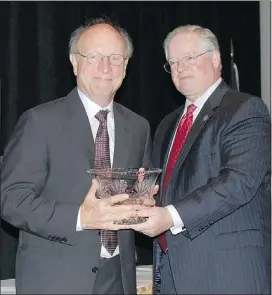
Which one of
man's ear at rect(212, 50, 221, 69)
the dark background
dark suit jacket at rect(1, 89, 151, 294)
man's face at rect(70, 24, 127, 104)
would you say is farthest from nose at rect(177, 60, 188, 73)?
the dark background

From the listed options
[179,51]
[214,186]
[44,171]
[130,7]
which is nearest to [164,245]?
[214,186]

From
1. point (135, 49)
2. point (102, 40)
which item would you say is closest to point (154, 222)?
point (102, 40)

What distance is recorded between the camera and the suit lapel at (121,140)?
8.73 ft

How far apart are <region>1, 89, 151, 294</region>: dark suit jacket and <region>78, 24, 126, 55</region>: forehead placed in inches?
13.7

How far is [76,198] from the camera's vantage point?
2.55m

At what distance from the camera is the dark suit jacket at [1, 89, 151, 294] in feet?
8.04

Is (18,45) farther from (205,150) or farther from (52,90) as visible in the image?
(205,150)

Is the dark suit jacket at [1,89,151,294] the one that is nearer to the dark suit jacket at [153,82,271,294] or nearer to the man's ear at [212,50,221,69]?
the dark suit jacket at [153,82,271,294]

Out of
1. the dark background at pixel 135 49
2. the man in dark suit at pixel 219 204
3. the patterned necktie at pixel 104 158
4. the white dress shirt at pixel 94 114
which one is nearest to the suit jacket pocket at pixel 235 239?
the man in dark suit at pixel 219 204

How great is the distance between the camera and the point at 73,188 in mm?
2551

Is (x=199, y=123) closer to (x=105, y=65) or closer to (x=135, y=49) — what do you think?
(x=105, y=65)

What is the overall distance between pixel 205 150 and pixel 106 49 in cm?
67

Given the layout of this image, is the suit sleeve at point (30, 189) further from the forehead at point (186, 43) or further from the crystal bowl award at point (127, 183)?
the forehead at point (186, 43)

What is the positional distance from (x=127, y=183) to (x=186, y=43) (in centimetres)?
84
